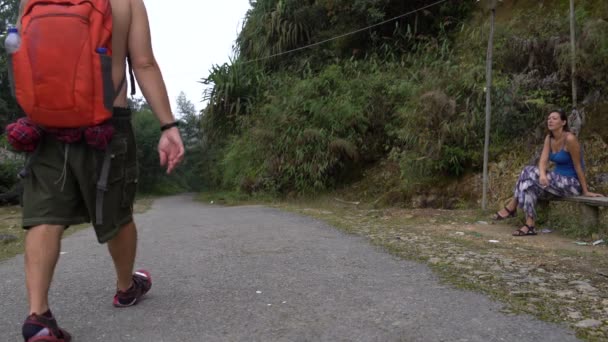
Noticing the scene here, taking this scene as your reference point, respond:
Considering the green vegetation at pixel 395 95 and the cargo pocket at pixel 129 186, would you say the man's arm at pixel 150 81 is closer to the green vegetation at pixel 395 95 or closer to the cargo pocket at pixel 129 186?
the cargo pocket at pixel 129 186

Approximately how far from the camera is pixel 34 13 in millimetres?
2006

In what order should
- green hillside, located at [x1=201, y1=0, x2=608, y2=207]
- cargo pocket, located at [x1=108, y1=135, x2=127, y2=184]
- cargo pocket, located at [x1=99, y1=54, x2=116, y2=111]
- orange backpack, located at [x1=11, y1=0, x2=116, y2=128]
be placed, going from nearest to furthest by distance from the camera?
orange backpack, located at [x1=11, y1=0, x2=116, y2=128]
cargo pocket, located at [x1=99, y1=54, x2=116, y2=111]
cargo pocket, located at [x1=108, y1=135, x2=127, y2=184]
green hillside, located at [x1=201, y1=0, x2=608, y2=207]

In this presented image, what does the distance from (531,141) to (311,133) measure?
4867mm

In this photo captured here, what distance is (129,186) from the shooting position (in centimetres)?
229

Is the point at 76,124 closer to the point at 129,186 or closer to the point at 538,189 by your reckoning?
the point at 129,186

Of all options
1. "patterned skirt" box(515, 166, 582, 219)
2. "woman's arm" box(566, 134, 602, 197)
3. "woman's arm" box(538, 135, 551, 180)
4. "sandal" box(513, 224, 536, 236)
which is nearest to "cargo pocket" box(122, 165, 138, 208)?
Answer: "sandal" box(513, 224, 536, 236)

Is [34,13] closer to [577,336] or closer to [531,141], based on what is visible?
[577,336]

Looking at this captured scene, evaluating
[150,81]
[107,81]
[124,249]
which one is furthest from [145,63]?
[124,249]

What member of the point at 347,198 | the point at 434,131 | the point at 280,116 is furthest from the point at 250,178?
the point at 434,131

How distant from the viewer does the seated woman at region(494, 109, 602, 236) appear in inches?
206

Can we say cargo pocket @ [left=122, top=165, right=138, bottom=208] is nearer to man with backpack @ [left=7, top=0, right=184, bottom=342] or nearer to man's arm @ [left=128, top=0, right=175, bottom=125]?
man with backpack @ [left=7, top=0, right=184, bottom=342]

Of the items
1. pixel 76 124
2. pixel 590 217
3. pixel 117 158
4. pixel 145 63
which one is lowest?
pixel 590 217

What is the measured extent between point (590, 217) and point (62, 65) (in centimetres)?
483

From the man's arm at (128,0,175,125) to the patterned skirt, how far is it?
13.7ft
